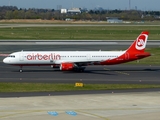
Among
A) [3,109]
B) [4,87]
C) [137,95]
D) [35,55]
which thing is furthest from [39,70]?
[3,109]

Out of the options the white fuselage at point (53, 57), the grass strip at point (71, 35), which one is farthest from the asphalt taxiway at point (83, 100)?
the grass strip at point (71, 35)

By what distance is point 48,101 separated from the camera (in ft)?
158

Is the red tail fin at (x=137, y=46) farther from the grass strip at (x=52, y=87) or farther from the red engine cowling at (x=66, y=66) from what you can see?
the grass strip at (x=52, y=87)

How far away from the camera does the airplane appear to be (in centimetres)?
7288

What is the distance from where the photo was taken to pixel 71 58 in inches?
2916

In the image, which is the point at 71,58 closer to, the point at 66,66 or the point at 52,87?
→ the point at 66,66

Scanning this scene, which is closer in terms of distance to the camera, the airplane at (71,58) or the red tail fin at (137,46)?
the airplane at (71,58)

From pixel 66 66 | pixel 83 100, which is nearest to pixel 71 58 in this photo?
pixel 66 66

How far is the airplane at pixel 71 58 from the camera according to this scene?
239ft

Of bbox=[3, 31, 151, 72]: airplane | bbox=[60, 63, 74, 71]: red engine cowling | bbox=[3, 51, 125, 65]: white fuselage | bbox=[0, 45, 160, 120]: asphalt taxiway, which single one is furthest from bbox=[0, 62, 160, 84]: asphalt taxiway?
bbox=[3, 51, 125, 65]: white fuselage

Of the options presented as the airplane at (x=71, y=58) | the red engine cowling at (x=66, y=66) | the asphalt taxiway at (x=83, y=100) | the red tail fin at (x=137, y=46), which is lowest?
the asphalt taxiway at (x=83, y=100)

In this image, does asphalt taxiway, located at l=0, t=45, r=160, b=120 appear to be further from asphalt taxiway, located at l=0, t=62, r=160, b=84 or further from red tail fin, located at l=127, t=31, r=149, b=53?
red tail fin, located at l=127, t=31, r=149, b=53

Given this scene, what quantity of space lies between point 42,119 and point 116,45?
7764 centimetres

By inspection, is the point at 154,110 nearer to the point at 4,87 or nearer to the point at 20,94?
the point at 20,94
